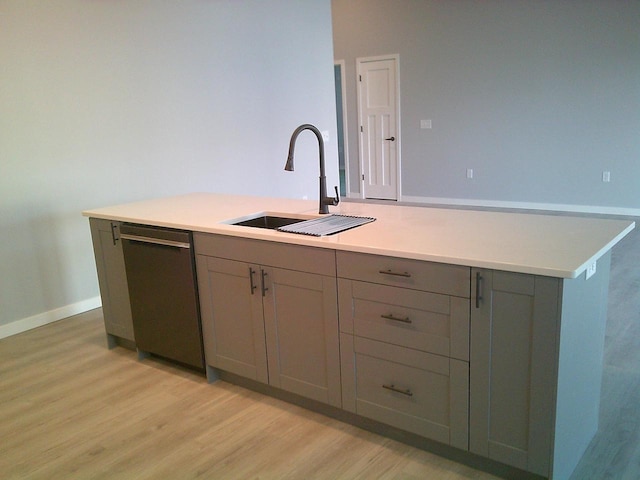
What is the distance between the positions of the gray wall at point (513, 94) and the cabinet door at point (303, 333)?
18.4ft

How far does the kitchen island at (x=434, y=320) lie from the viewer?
183 cm

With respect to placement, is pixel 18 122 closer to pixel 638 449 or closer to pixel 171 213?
pixel 171 213

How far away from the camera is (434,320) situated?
2.02 meters

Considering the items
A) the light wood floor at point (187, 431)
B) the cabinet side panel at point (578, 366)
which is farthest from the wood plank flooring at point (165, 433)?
the cabinet side panel at point (578, 366)

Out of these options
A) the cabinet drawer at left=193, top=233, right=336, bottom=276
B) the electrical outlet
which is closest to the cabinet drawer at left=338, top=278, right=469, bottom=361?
the cabinet drawer at left=193, top=233, right=336, bottom=276

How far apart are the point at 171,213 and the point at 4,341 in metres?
1.57

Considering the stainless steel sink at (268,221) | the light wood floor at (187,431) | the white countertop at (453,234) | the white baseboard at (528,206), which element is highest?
the white countertop at (453,234)

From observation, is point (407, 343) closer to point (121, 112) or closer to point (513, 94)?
point (121, 112)

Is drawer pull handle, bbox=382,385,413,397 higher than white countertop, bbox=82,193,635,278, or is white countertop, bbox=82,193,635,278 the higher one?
white countertop, bbox=82,193,635,278

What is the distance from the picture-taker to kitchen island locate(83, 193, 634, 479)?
1830 mm

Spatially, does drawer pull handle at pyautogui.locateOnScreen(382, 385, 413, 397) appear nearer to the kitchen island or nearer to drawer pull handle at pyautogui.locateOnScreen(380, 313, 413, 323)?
the kitchen island

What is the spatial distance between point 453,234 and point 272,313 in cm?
89

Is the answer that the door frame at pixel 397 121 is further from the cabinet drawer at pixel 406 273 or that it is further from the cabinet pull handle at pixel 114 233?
the cabinet drawer at pixel 406 273

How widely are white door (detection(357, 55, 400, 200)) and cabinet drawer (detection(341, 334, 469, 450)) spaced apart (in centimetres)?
616
